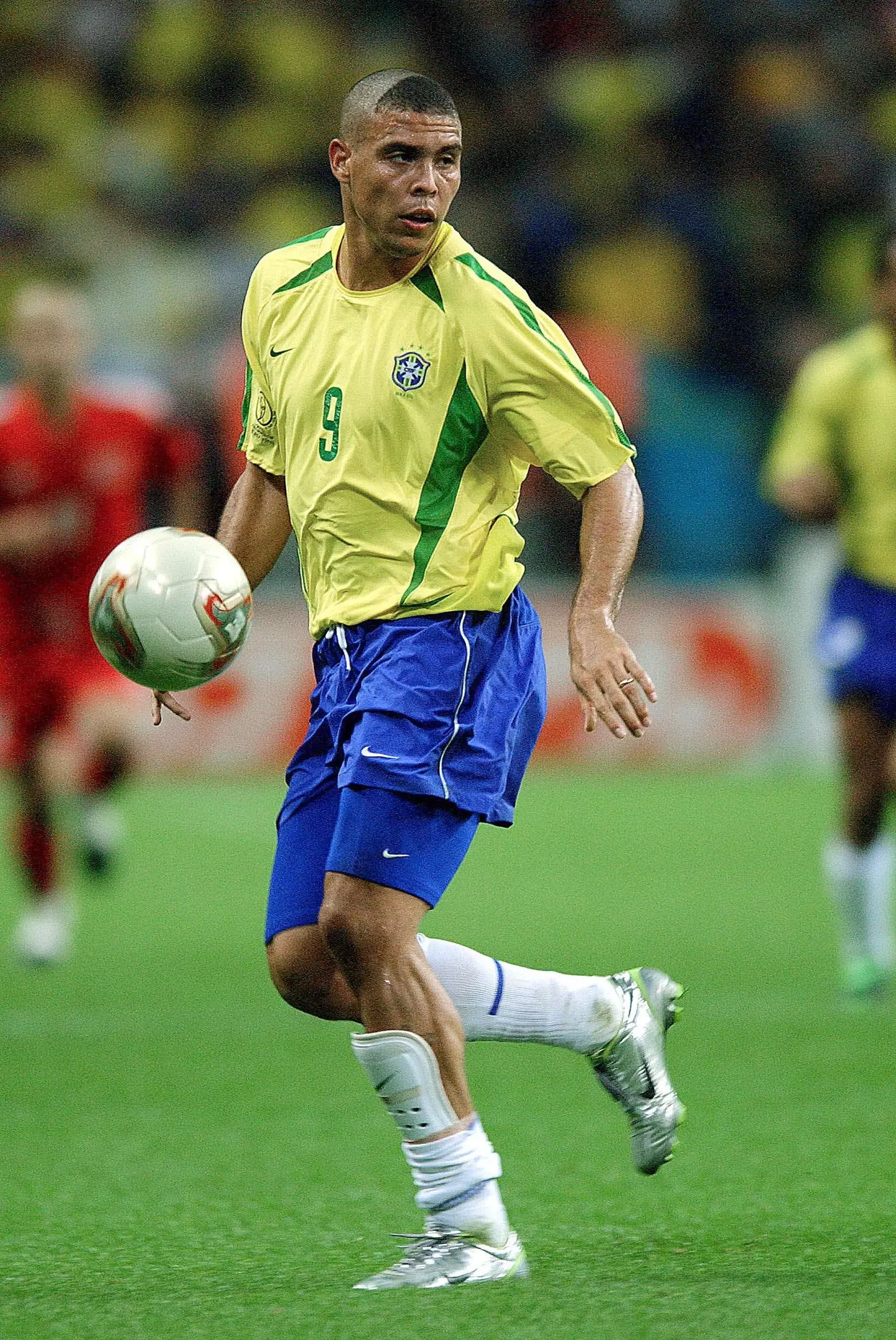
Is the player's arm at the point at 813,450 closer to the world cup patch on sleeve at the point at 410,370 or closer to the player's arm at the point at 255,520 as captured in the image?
the player's arm at the point at 255,520

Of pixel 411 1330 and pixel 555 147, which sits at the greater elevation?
pixel 555 147

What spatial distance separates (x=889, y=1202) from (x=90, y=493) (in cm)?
495

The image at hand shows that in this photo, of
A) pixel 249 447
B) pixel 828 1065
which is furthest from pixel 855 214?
pixel 249 447

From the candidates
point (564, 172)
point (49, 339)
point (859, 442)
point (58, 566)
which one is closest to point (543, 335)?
point (859, 442)

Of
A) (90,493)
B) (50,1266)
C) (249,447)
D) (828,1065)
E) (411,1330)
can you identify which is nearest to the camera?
(411,1330)

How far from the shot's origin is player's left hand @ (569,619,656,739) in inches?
137

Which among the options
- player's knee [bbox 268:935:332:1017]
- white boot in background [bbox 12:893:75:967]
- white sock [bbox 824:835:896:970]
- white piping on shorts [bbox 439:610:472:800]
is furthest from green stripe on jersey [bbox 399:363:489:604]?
white boot in background [bbox 12:893:75:967]

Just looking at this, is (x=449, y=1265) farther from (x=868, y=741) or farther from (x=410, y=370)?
(x=868, y=741)

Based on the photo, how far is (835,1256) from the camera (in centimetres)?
377

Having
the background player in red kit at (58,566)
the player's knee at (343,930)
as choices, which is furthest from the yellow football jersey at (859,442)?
the player's knee at (343,930)

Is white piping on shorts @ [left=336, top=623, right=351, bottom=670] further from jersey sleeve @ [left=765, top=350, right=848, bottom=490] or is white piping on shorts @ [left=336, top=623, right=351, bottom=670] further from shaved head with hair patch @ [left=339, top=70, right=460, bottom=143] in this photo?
jersey sleeve @ [left=765, top=350, right=848, bottom=490]

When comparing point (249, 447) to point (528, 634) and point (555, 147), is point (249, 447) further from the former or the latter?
point (555, 147)

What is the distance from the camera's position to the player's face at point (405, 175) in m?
3.72

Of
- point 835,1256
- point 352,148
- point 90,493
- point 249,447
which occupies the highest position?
point 90,493
